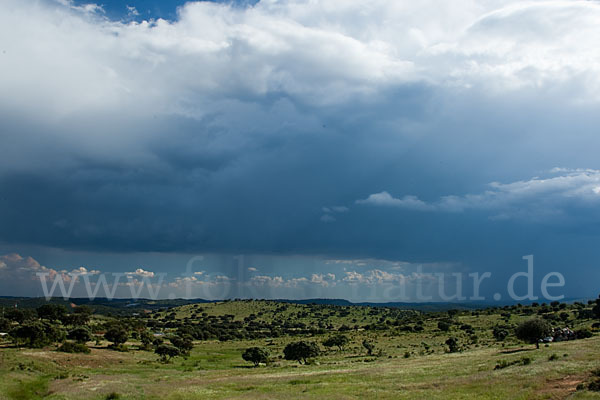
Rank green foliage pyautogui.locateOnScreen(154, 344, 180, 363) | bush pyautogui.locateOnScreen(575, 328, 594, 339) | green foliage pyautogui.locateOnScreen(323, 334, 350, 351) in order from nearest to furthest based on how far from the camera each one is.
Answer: bush pyautogui.locateOnScreen(575, 328, 594, 339) → green foliage pyautogui.locateOnScreen(154, 344, 180, 363) → green foliage pyautogui.locateOnScreen(323, 334, 350, 351)

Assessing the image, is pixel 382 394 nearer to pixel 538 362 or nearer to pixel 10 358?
pixel 538 362

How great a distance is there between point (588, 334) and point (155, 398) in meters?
72.7

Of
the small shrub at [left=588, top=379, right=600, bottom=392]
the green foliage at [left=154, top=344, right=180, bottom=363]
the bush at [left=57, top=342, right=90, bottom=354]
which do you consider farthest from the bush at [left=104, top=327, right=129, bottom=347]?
the small shrub at [left=588, top=379, right=600, bottom=392]

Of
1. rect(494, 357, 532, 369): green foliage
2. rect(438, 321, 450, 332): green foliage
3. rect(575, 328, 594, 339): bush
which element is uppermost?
rect(494, 357, 532, 369): green foliage

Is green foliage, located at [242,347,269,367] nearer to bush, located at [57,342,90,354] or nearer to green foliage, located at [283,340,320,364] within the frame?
green foliage, located at [283,340,320,364]

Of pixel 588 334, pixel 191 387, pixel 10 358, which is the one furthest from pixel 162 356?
pixel 588 334

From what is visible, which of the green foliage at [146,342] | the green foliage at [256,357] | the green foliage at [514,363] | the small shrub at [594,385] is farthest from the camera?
the green foliage at [146,342]

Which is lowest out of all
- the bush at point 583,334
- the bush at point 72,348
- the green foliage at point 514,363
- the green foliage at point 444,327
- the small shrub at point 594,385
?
the green foliage at point 444,327

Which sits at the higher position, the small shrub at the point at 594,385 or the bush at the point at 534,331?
the small shrub at the point at 594,385

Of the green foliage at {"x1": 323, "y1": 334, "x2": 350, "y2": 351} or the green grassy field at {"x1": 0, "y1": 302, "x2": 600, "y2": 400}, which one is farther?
the green foliage at {"x1": 323, "y1": 334, "x2": 350, "y2": 351}

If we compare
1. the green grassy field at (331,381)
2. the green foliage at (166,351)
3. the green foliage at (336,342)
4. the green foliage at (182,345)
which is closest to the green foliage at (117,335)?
the green foliage at (182,345)

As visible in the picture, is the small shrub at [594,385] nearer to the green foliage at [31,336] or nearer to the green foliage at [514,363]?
the green foliage at [514,363]

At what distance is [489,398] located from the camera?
33375mm

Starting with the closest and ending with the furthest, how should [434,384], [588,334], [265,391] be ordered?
[434,384] → [265,391] → [588,334]
